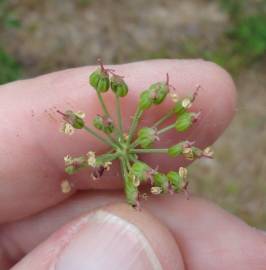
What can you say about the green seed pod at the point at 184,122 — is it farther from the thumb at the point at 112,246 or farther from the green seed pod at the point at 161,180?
the thumb at the point at 112,246

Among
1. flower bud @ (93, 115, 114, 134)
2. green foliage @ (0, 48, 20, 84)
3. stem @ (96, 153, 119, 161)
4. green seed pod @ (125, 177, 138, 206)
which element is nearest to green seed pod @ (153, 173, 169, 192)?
green seed pod @ (125, 177, 138, 206)

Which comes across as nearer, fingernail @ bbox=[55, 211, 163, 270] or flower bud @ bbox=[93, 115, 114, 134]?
flower bud @ bbox=[93, 115, 114, 134]

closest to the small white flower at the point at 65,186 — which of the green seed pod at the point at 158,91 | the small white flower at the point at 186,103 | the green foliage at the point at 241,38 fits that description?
the green seed pod at the point at 158,91

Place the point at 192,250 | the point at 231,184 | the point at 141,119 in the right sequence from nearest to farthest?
the point at 141,119 < the point at 192,250 < the point at 231,184

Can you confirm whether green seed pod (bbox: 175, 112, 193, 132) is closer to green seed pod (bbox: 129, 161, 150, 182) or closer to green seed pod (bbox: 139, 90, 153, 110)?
green seed pod (bbox: 139, 90, 153, 110)

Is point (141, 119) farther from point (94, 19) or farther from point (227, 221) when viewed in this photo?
point (94, 19)

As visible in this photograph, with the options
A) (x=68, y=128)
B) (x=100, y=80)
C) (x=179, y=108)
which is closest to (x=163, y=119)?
(x=179, y=108)

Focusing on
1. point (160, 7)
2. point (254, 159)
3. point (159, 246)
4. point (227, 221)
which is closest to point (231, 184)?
point (254, 159)
